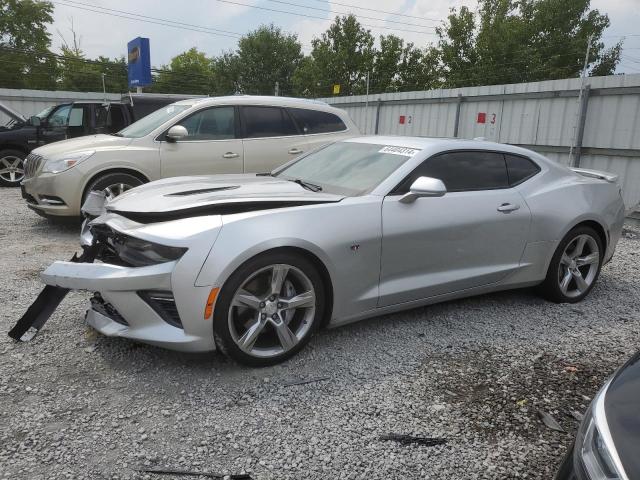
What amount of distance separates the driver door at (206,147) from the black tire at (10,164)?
20.1 ft

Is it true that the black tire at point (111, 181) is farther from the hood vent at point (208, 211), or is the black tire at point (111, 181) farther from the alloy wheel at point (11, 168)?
the alloy wheel at point (11, 168)

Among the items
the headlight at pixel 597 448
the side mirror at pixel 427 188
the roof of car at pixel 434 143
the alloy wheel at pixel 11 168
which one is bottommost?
the alloy wheel at pixel 11 168

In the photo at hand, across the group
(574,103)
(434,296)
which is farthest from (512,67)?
(434,296)

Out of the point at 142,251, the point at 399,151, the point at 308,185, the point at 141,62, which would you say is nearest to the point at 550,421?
the point at 399,151

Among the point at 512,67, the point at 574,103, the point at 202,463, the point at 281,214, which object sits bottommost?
the point at 202,463

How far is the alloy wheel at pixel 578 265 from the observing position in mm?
4664

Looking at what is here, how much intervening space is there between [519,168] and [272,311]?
261 cm

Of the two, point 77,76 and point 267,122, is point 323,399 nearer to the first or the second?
→ point 267,122

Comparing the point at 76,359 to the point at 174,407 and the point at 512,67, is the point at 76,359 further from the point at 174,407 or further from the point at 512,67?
the point at 512,67

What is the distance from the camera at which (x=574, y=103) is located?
9.59 m

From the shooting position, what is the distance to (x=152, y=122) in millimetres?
7078

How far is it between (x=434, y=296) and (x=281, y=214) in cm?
141

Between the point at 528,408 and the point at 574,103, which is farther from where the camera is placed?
the point at 574,103

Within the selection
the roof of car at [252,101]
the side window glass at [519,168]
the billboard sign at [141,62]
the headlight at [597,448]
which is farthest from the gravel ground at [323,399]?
the billboard sign at [141,62]
